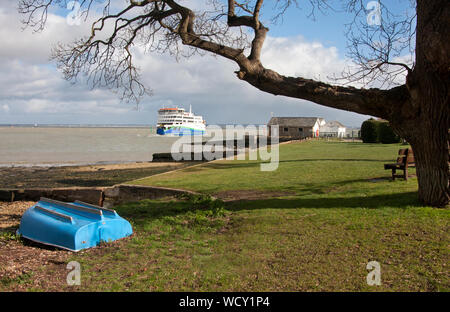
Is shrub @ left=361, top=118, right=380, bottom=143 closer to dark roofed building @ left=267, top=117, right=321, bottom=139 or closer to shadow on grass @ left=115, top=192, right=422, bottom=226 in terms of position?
dark roofed building @ left=267, top=117, right=321, bottom=139

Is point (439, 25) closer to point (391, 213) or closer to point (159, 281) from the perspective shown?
point (391, 213)

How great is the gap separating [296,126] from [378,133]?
38.1m

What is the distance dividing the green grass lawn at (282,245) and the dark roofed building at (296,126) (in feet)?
221

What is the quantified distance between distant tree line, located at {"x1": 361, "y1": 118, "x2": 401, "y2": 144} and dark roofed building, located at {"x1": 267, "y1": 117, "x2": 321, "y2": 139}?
106 feet

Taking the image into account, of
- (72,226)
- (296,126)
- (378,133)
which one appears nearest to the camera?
(72,226)

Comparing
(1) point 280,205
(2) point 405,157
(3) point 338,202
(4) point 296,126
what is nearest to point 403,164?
(2) point 405,157

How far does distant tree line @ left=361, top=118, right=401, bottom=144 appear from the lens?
37.7 metres

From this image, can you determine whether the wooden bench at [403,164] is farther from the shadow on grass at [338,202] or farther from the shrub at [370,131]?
the shrub at [370,131]

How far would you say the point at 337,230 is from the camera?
250 inches

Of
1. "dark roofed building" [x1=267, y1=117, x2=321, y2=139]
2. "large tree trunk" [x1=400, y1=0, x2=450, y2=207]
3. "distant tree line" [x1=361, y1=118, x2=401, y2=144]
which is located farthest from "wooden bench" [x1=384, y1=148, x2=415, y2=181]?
"dark roofed building" [x1=267, y1=117, x2=321, y2=139]

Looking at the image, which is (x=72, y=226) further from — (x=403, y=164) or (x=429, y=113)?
(x=403, y=164)

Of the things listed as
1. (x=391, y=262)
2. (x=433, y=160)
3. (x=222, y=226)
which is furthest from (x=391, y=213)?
(x=222, y=226)

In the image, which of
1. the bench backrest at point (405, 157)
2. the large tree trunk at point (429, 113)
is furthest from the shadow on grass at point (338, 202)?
the bench backrest at point (405, 157)

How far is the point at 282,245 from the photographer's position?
5816mm
